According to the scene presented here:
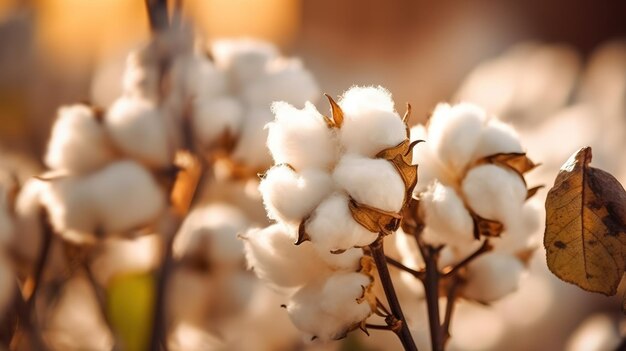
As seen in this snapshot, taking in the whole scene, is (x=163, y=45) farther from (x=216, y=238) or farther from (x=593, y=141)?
(x=593, y=141)

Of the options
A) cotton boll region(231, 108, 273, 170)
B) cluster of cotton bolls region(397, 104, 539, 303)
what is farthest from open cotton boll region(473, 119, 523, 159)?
cotton boll region(231, 108, 273, 170)

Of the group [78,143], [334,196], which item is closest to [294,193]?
[334,196]

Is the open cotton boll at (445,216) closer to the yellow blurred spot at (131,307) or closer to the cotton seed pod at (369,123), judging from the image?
the cotton seed pod at (369,123)

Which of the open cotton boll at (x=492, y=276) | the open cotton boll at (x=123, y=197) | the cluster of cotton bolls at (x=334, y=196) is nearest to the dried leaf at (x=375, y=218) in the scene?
the cluster of cotton bolls at (x=334, y=196)

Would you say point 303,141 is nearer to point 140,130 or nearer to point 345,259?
point 345,259

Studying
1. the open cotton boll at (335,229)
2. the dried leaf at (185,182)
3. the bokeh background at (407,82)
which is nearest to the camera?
the open cotton boll at (335,229)
